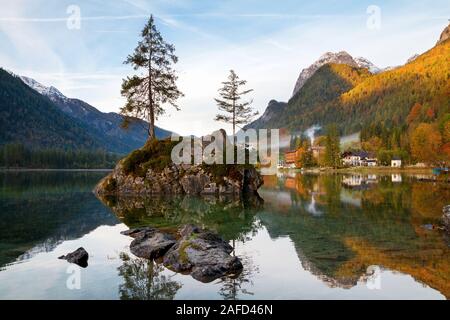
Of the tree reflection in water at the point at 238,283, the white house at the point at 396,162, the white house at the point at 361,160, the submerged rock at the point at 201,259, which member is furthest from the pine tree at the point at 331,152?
the tree reflection in water at the point at 238,283

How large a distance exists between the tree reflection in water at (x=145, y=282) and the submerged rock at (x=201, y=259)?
2.53 ft

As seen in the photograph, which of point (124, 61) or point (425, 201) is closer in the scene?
point (425, 201)

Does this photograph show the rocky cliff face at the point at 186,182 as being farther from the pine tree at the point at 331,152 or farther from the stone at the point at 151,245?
the pine tree at the point at 331,152

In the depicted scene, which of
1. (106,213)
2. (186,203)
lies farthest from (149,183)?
(106,213)

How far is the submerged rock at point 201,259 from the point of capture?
14062 mm

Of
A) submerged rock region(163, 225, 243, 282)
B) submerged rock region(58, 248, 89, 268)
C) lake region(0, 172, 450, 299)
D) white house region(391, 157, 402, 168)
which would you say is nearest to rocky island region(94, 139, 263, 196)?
lake region(0, 172, 450, 299)

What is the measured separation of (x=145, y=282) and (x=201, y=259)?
2.57m

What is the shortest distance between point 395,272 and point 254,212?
17604 millimetres

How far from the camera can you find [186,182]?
153 feet

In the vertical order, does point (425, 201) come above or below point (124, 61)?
below

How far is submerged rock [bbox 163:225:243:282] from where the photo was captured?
14.1 meters

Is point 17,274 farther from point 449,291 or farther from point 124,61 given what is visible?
point 124,61

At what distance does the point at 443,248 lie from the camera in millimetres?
17391

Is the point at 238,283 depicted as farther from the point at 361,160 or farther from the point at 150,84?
the point at 361,160
